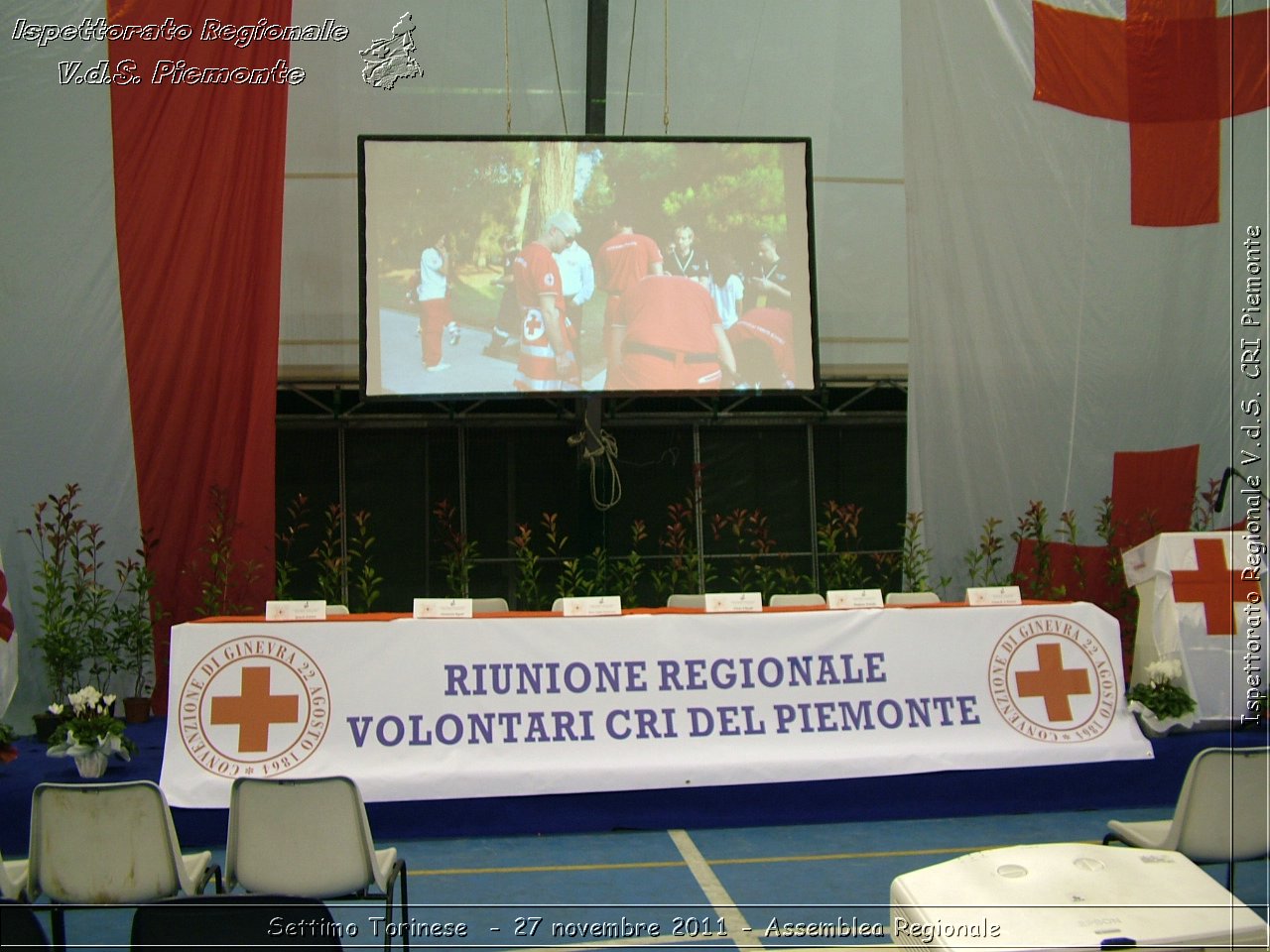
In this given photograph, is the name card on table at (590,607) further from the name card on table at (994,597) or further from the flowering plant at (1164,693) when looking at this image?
the flowering plant at (1164,693)

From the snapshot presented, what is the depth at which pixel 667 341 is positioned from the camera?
7277mm

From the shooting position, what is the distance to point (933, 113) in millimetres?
6621

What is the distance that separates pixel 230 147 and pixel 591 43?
2.90 meters

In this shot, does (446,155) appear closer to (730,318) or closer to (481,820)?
(730,318)

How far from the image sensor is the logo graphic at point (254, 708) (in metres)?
4.16

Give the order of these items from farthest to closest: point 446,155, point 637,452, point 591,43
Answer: point 637,452
point 591,43
point 446,155

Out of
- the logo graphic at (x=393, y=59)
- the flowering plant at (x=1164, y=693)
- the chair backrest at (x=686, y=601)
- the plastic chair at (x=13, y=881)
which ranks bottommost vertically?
the plastic chair at (x=13, y=881)

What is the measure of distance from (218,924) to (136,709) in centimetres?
463

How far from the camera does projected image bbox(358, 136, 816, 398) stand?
23.4ft

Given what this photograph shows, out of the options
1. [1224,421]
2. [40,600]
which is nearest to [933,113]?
[1224,421]

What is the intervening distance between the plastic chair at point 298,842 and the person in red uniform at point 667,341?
4.63 m

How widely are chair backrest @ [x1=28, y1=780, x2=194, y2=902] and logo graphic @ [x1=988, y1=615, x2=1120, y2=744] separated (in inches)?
126

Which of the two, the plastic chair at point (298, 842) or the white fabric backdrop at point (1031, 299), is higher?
the white fabric backdrop at point (1031, 299)

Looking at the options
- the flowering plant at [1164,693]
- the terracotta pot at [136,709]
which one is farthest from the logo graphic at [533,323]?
the flowering plant at [1164,693]
